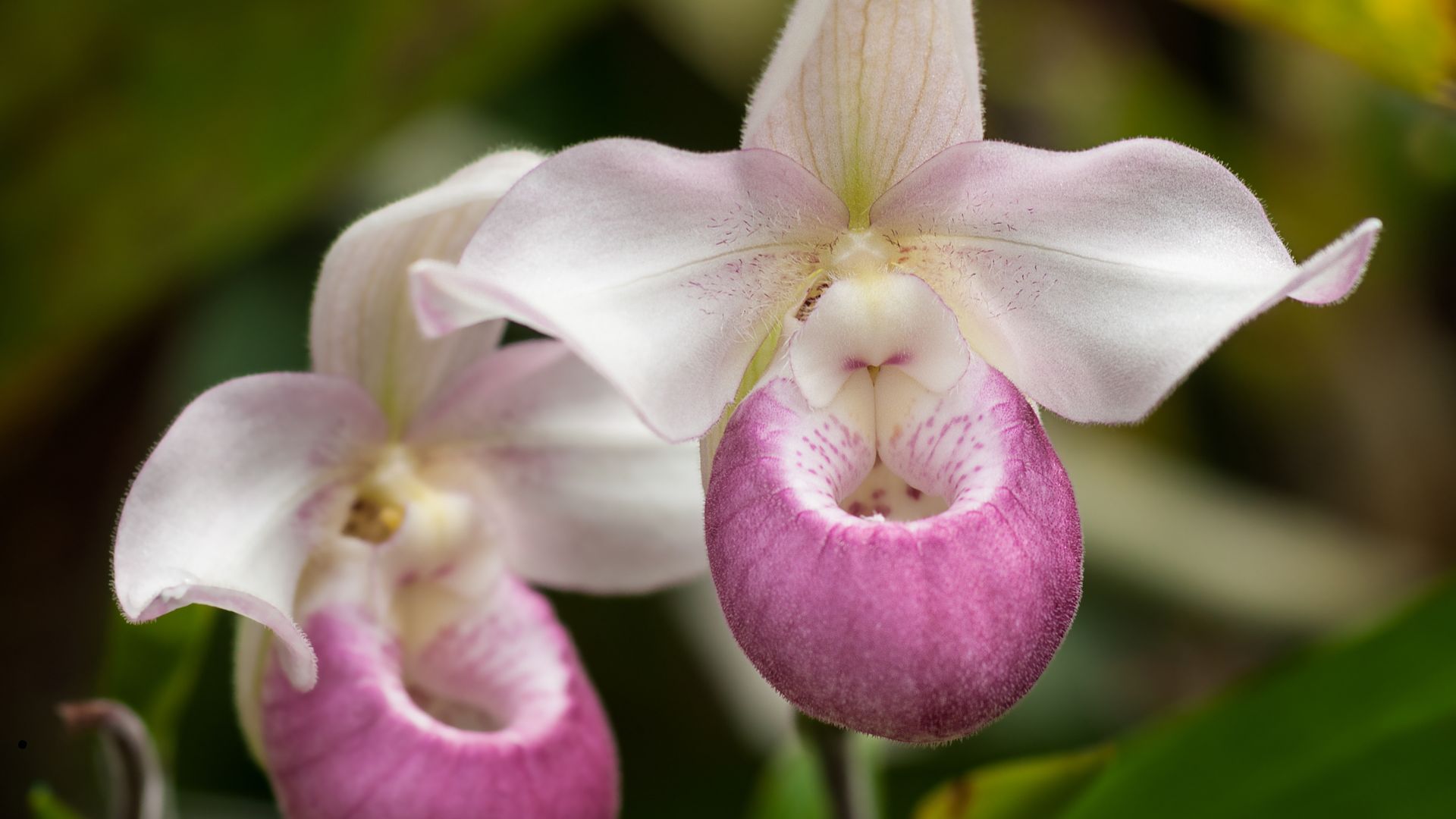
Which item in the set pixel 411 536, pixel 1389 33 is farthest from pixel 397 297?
pixel 1389 33

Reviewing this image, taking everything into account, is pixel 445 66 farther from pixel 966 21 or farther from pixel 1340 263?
pixel 1340 263

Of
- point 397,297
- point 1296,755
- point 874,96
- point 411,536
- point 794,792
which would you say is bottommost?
point 794,792

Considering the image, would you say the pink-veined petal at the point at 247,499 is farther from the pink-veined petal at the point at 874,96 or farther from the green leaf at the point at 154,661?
the pink-veined petal at the point at 874,96

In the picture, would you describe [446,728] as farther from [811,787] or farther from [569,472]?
[811,787]

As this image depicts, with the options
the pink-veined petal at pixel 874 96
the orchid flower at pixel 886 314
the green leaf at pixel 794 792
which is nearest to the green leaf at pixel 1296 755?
the green leaf at pixel 794 792

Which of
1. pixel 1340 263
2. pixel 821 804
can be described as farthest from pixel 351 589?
pixel 1340 263

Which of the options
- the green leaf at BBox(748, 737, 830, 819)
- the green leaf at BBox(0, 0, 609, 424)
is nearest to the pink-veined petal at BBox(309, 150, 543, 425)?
the green leaf at BBox(748, 737, 830, 819)

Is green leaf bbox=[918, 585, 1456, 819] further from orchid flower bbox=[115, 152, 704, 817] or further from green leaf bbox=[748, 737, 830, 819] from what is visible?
orchid flower bbox=[115, 152, 704, 817]
